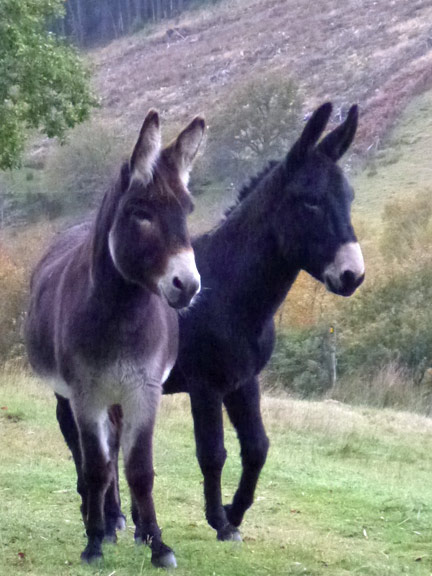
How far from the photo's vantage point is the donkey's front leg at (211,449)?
20.9 ft

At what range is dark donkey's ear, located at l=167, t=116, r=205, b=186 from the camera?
17.7ft

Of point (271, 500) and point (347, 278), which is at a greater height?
point (347, 278)

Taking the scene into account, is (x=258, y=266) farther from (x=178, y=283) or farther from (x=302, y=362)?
(x=302, y=362)

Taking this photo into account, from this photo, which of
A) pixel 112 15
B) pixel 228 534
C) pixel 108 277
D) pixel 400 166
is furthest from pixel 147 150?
pixel 112 15

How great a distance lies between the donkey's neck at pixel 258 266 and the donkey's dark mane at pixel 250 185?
152 mm

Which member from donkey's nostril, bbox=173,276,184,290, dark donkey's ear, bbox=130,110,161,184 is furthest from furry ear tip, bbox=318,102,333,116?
donkey's nostril, bbox=173,276,184,290

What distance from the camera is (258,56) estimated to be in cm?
7162

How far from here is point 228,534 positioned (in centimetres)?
652

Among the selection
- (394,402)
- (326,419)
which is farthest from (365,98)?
(326,419)

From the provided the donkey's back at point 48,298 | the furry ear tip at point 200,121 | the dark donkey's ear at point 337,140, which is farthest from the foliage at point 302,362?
the furry ear tip at point 200,121

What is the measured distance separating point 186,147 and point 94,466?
6.48ft

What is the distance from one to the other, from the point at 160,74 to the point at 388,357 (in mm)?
47927

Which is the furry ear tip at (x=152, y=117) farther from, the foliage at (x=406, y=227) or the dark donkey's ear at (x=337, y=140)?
the foliage at (x=406, y=227)

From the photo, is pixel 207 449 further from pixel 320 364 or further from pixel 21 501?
pixel 320 364
